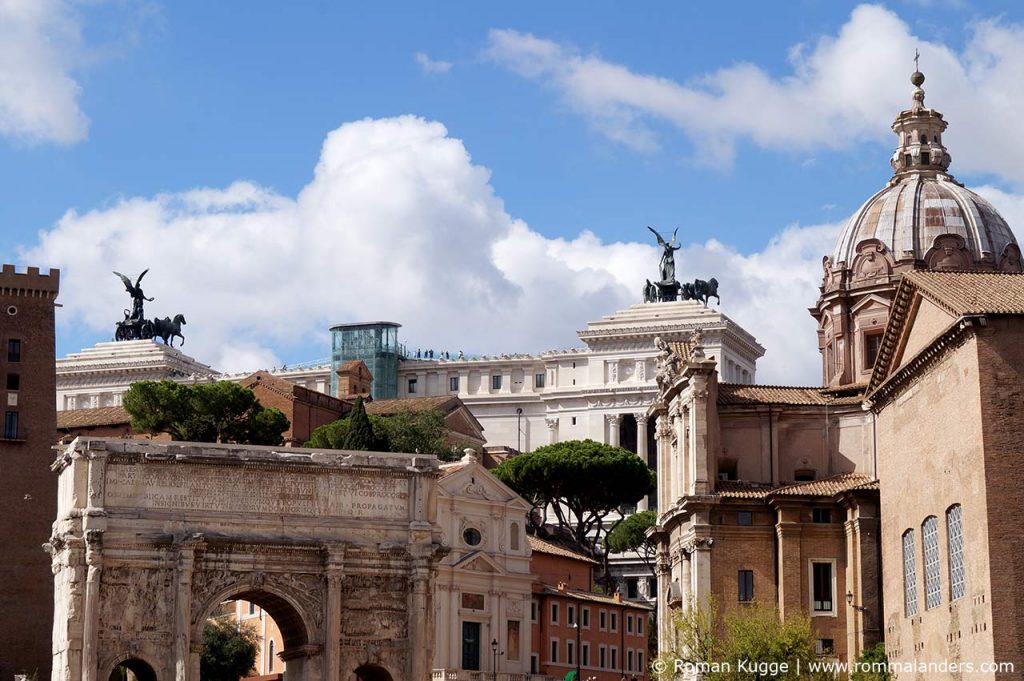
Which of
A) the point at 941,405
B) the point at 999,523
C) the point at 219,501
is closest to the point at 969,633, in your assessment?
the point at 999,523

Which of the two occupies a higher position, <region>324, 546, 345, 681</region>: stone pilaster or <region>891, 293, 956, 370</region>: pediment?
<region>891, 293, 956, 370</region>: pediment

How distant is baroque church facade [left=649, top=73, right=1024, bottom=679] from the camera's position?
53.3 meters

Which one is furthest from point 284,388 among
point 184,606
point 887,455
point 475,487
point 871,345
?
point 887,455

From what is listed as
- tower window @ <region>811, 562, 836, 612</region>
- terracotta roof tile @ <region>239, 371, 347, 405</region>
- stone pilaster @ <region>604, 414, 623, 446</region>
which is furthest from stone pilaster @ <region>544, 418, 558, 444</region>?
tower window @ <region>811, 562, 836, 612</region>

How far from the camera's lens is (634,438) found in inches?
6132

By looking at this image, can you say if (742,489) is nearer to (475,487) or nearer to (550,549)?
(475,487)

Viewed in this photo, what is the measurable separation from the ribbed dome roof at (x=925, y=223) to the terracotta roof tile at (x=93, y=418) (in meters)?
50.9

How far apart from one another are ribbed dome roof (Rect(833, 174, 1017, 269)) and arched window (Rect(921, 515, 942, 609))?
2474cm

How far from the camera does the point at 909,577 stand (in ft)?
202

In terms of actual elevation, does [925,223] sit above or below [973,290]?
above

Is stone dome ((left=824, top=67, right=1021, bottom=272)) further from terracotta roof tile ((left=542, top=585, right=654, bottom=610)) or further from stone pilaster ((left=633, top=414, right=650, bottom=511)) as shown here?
stone pilaster ((left=633, top=414, right=650, bottom=511))

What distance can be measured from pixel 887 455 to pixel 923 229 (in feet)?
66.7

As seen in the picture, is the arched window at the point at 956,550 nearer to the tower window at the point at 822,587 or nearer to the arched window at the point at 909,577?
the arched window at the point at 909,577

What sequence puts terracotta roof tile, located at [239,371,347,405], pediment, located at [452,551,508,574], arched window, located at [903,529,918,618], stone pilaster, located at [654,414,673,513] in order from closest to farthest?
arched window, located at [903,529,918,618] < stone pilaster, located at [654,414,673,513] < pediment, located at [452,551,508,574] < terracotta roof tile, located at [239,371,347,405]
